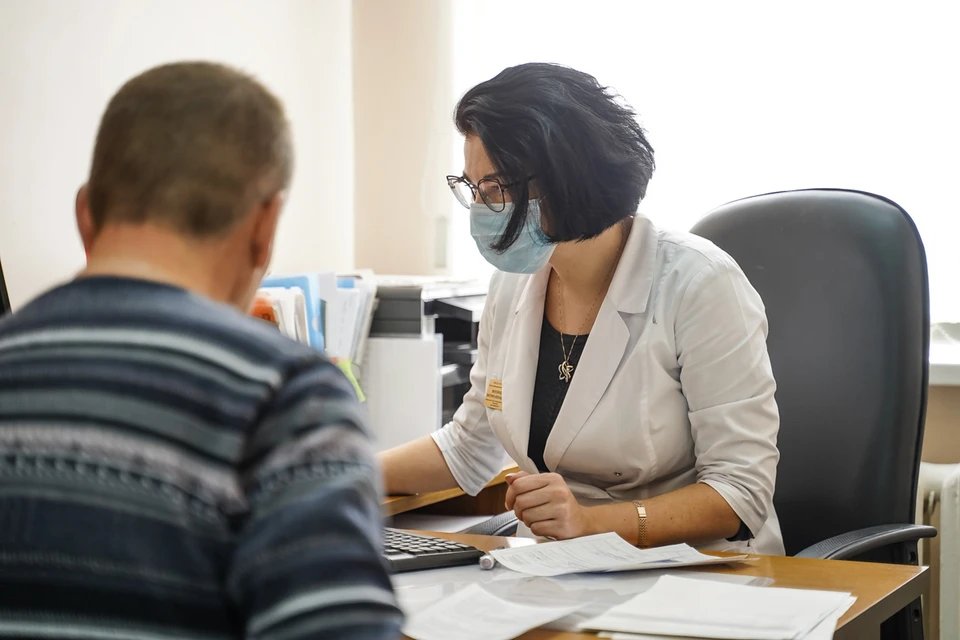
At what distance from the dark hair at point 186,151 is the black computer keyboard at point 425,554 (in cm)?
69

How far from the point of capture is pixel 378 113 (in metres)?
2.82

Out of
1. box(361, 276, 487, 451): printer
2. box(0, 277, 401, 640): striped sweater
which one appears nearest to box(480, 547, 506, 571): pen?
box(0, 277, 401, 640): striped sweater

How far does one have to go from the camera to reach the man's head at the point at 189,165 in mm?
590

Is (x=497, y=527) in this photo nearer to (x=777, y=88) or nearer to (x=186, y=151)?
(x=186, y=151)

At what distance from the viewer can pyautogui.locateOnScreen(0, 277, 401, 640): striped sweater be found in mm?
535

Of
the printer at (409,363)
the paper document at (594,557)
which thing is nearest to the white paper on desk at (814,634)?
the paper document at (594,557)

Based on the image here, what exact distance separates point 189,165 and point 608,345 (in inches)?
41.8

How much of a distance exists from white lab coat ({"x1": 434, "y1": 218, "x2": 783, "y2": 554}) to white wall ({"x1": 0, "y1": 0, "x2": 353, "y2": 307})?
3.08 feet

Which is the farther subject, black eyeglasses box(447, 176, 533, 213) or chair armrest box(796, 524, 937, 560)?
black eyeglasses box(447, 176, 533, 213)

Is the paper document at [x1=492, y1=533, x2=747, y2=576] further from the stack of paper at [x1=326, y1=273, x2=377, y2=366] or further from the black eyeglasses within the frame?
the stack of paper at [x1=326, y1=273, x2=377, y2=366]

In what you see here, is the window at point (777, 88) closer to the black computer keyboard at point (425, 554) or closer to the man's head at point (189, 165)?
the black computer keyboard at point (425, 554)

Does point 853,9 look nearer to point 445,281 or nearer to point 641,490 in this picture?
point 445,281

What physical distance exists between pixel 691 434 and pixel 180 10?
4.88 ft

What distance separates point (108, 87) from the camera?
6.62ft
